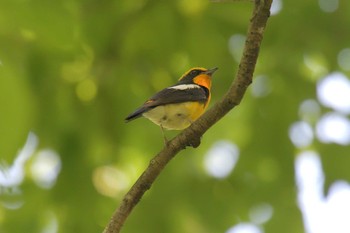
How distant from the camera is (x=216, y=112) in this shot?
8.13 feet

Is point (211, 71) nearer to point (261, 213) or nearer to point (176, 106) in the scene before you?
point (176, 106)

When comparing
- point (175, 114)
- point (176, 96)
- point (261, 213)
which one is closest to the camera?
point (175, 114)

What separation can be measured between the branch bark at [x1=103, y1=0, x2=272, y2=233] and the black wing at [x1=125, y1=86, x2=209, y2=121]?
1.05 meters

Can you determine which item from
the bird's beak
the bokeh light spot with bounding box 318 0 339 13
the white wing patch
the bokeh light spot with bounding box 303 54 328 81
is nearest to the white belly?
the white wing patch

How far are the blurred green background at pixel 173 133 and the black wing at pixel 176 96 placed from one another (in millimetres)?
179

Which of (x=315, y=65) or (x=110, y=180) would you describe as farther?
(x=315, y=65)

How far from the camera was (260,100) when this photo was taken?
167 inches

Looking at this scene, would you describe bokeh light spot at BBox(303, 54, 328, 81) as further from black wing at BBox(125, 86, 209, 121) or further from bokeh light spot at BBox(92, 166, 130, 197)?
bokeh light spot at BBox(92, 166, 130, 197)

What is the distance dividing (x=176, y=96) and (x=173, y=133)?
296 mm

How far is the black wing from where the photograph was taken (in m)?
3.76

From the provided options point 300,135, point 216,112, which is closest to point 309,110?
point 300,135

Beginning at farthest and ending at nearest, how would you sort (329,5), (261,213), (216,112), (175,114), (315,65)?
(315,65) < (261,213) < (329,5) < (175,114) < (216,112)

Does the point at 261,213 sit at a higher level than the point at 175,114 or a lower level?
→ lower

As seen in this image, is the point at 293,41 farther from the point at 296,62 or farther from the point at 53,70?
the point at 53,70
